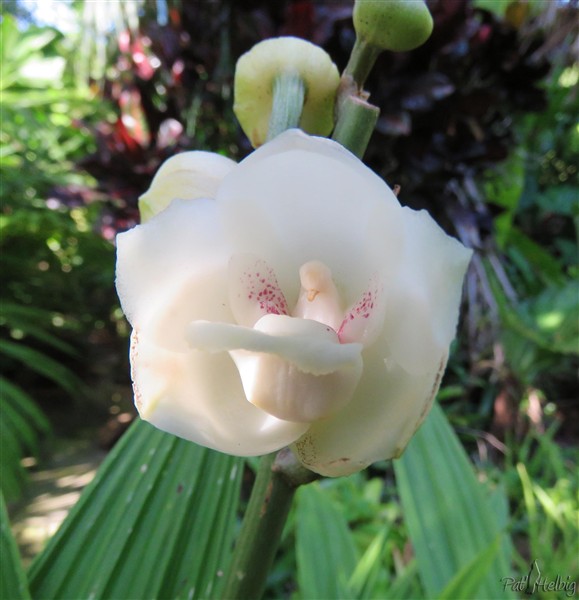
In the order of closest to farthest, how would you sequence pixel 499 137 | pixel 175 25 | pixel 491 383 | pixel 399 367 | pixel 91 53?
pixel 399 367 < pixel 499 137 < pixel 175 25 < pixel 91 53 < pixel 491 383

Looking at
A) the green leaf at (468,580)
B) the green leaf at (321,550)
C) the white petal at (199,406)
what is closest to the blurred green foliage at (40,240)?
the green leaf at (321,550)

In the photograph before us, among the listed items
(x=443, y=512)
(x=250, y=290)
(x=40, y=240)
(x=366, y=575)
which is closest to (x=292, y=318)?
(x=250, y=290)

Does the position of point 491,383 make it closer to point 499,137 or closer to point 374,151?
point 499,137

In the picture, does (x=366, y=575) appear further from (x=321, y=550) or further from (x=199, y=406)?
(x=199, y=406)

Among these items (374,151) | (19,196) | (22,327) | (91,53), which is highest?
(374,151)

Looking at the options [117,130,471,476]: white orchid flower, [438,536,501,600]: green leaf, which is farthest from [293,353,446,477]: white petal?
[438,536,501,600]: green leaf

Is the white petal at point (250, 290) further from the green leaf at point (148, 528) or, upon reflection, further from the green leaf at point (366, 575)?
the green leaf at point (366, 575)

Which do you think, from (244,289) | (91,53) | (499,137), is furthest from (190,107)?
(244,289)
